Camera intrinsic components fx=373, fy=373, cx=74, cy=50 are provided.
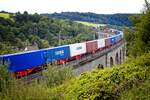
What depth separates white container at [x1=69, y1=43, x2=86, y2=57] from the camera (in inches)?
2418

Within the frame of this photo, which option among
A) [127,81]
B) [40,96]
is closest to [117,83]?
[127,81]

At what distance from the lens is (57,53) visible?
53.3 meters

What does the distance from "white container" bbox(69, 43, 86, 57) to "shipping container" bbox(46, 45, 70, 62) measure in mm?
2356

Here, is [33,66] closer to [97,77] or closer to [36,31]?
[97,77]

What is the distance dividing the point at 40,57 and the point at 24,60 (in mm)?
5177

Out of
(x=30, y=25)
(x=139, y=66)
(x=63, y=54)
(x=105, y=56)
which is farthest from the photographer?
(x=30, y=25)

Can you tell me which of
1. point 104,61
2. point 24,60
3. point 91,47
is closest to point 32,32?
point 104,61

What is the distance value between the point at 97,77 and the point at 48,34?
100462mm

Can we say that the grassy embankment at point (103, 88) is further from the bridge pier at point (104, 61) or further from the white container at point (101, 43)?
the white container at point (101, 43)

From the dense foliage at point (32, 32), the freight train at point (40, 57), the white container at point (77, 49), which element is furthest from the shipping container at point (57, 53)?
the dense foliage at point (32, 32)

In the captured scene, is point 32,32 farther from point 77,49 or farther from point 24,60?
point 24,60

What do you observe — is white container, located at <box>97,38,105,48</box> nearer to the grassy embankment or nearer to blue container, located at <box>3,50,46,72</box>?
blue container, located at <box>3,50,46,72</box>

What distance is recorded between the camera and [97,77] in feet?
40.2

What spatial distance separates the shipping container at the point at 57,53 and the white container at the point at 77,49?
7.73 ft
